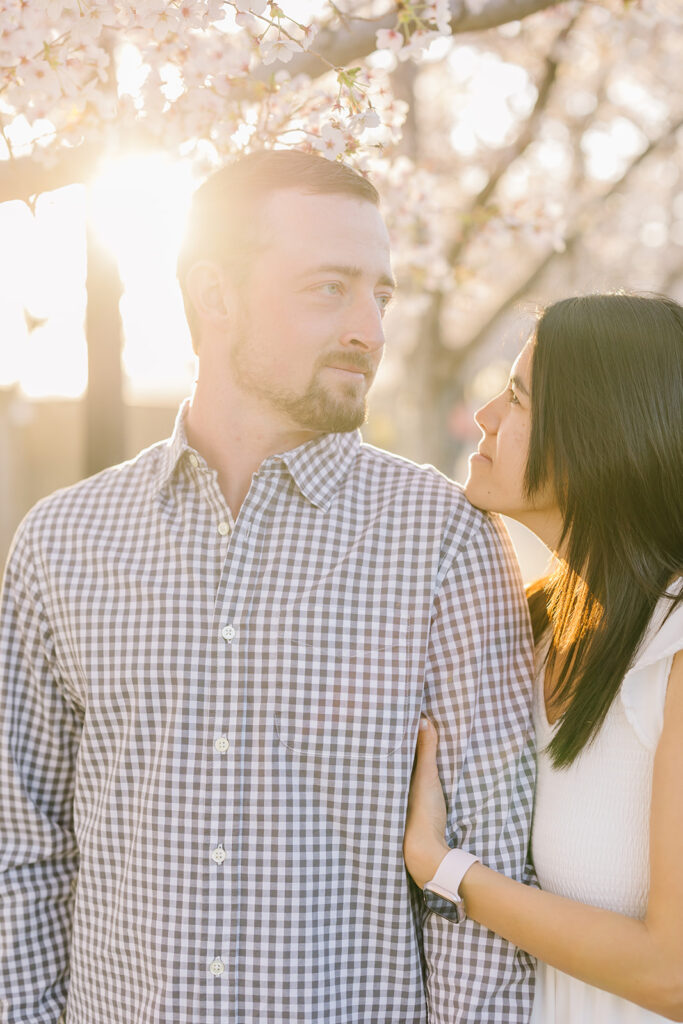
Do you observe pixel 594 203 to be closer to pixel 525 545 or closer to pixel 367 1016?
pixel 367 1016

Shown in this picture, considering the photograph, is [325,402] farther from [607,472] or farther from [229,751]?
[229,751]

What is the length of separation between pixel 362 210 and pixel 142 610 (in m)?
1.09

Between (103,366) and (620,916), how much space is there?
3254mm

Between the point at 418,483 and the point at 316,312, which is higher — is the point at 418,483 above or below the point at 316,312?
below

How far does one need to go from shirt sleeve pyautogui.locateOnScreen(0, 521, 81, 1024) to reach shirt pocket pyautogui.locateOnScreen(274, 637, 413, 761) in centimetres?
61

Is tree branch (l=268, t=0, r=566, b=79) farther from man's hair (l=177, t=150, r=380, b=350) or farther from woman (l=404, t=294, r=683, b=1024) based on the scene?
woman (l=404, t=294, r=683, b=1024)

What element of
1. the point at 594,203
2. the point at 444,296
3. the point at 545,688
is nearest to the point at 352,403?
the point at 545,688

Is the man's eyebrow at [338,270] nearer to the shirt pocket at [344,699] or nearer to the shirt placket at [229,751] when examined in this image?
the shirt placket at [229,751]

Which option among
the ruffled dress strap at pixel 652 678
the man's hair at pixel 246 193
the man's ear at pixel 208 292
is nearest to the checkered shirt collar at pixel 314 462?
the man's ear at pixel 208 292

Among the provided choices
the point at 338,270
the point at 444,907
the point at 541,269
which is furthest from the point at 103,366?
the point at 541,269

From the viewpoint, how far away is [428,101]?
33.0 ft

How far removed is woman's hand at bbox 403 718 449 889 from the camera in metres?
2.11

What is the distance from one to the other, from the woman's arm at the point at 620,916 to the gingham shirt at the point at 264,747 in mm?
94

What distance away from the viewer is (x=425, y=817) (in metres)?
2.15
